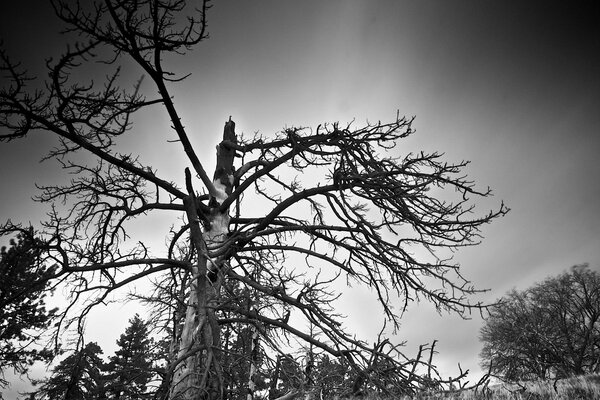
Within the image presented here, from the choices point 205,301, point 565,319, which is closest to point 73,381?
point 205,301

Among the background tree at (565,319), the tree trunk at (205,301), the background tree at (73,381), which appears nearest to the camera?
the tree trunk at (205,301)

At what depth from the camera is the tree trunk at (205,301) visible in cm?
246

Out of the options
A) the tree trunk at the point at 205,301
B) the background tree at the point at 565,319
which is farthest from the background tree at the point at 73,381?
the background tree at the point at 565,319

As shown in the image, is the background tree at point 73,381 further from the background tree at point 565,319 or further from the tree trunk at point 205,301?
the background tree at point 565,319

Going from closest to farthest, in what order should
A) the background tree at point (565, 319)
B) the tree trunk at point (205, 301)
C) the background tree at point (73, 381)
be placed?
the tree trunk at point (205, 301)
the background tree at point (73, 381)
the background tree at point (565, 319)

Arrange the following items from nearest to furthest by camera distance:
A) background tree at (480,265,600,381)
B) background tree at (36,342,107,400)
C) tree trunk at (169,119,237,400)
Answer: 1. tree trunk at (169,119,237,400)
2. background tree at (36,342,107,400)
3. background tree at (480,265,600,381)

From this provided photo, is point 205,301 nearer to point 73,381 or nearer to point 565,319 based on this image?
point 73,381

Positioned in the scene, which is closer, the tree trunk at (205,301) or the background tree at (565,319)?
the tree trunk at (205,301)

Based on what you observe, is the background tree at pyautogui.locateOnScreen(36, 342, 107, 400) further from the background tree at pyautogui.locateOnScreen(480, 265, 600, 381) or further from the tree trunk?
the background tree at pyautogui.locateOnScreen(480, 265, 600, 381)

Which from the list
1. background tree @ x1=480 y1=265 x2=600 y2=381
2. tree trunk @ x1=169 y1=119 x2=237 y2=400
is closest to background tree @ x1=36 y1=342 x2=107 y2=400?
tree trunk @ x1=169 y1=119 x2=237 y2=400

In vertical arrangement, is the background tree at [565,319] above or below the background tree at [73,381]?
above

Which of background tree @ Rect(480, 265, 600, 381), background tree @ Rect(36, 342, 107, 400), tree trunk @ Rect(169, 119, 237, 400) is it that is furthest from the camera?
background tree @ Rect(480, 265, 600, 381)

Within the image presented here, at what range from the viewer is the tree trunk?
2459mm

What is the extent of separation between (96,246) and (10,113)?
2.64 m
